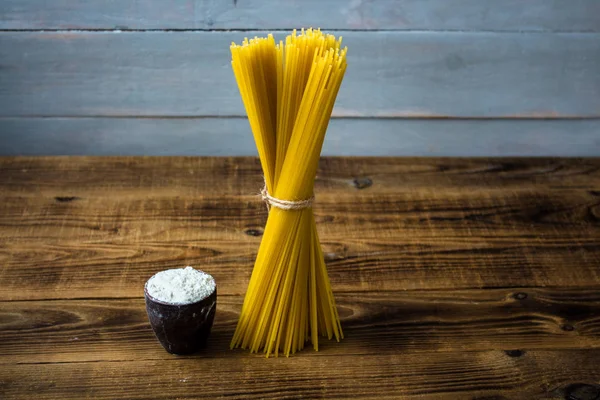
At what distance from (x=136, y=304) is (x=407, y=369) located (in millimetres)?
355

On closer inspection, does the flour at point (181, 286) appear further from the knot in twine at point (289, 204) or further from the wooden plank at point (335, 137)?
the wooden plank at point (335, 137)

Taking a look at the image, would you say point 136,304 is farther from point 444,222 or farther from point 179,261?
point 444,222

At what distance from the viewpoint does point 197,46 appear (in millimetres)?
1493

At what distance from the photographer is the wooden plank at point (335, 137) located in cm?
156

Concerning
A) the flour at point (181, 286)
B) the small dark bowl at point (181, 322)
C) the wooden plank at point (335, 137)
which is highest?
the flour at point (181, 286)

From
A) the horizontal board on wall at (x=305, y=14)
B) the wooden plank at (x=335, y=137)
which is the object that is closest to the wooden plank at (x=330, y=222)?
the wooden plank at (x=335, y=137)

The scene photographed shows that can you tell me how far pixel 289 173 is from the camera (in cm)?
81

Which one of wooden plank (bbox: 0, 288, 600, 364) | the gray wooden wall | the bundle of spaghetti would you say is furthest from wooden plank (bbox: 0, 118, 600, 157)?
the bundle of spaghetti

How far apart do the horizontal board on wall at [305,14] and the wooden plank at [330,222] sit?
0.90 ft

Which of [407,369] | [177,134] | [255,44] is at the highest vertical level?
[255,44]

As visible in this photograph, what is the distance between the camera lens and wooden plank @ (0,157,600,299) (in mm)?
1049

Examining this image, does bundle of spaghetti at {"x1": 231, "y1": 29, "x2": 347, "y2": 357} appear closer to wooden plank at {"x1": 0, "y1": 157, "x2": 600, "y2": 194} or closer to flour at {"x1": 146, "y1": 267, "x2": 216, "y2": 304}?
flour at {"x1": 146, "y1": 267, "x2": 216, "y2": 304}

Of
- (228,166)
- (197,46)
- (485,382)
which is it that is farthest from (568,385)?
(197,46)

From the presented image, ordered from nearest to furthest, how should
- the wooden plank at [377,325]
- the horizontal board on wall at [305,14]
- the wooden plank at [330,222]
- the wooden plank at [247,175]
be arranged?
the wooden plank at [377,325], the wooden plank at [330,222], the wooden plank at [247,175], the horizontal board on wall at [305,14]
